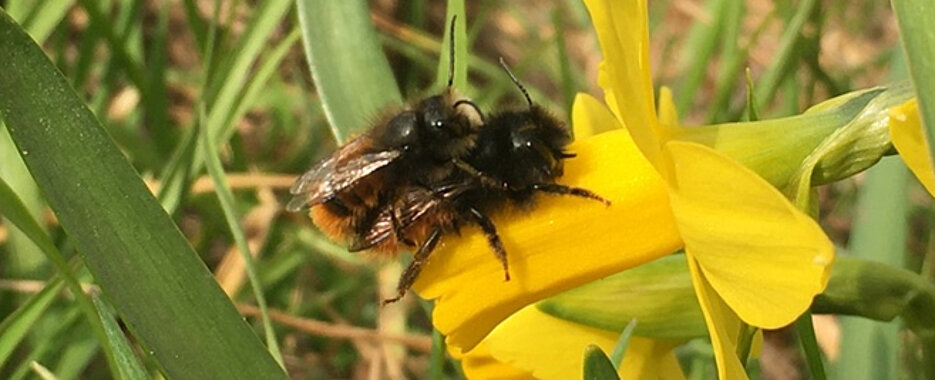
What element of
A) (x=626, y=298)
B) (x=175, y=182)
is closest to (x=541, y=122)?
(x=626, y=298)

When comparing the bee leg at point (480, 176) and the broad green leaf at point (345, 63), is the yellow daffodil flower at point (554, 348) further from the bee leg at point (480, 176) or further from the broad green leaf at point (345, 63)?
the broad green leaf at point (345, 63)

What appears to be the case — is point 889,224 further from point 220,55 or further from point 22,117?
point 22,117

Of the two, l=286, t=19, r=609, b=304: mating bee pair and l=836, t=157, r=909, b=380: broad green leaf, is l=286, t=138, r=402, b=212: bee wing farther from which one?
l=836, t=157, r=909, b=380: broad green leaf

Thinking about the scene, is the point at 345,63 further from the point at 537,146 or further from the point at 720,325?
the point at 720,325

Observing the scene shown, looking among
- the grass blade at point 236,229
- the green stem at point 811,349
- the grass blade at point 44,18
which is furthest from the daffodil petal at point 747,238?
the grass blade at point 44,18

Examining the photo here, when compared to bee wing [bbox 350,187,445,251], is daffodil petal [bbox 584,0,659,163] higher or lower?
higher

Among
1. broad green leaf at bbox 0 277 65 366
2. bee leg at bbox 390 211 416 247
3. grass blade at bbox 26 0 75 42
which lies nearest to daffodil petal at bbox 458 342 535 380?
bee leg at bbox 390 211 416 247

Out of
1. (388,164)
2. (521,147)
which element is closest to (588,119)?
(521,147)
